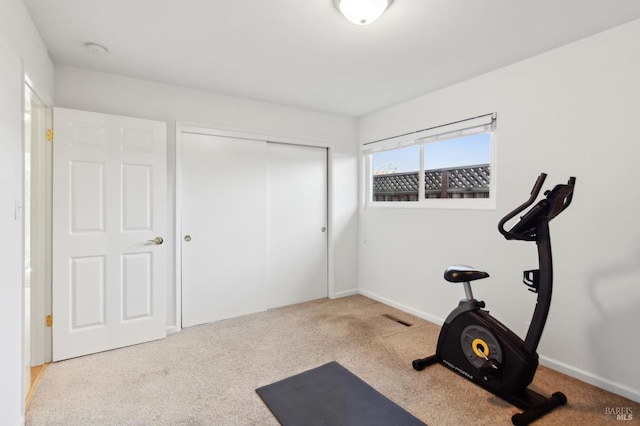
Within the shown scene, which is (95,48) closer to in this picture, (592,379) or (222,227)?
(222,227)

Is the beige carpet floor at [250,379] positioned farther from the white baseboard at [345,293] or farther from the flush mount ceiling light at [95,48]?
the flush mount ceiling light at [95,48]

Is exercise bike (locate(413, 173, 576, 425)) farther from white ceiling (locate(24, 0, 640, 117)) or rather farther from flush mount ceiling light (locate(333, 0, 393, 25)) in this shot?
flush mount ceiling light (locate(333, 0, 393, 25))

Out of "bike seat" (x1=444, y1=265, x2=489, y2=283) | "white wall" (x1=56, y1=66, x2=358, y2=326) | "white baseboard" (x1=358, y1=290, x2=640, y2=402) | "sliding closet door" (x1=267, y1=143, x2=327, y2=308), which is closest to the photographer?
"white baseboard" (x1=358, y1=290, x2=640, y2=402)

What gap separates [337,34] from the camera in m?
2.22

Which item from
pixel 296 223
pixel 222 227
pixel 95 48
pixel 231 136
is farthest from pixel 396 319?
pixel 95 48

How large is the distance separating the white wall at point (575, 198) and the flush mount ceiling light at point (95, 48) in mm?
2963

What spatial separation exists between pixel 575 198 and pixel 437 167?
4.32 ft

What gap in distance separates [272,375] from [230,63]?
2463 millimetres

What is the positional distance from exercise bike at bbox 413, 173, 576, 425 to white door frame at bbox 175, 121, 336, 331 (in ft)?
6.89

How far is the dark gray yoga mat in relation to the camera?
1.88 metres

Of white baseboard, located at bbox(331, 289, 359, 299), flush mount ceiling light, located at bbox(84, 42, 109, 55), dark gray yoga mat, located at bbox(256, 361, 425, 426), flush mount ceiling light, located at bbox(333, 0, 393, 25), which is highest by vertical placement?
flush mount ceiling light, located at bbox(84, 42, 109, 55)

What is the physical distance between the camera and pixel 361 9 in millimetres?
1841

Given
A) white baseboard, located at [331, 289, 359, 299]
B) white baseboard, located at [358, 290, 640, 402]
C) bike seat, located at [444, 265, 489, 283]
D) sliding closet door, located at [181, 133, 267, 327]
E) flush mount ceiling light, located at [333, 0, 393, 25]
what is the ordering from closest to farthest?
flush mount ceiling light, located at [333, 0, 393, 25], white baseboard, located at [358, 290, 640, 402], bike seat, located at [444, 265, 489, 283], sliding closet door, located at [181, 133, 267, 327], white baseboard, located at [331, 289, 359, 299]

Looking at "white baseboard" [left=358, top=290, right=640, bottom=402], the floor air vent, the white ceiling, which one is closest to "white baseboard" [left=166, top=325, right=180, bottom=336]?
the floor air vent
